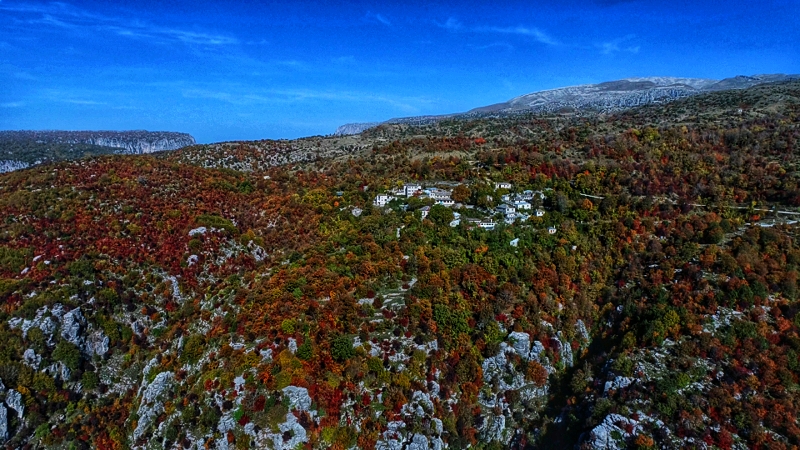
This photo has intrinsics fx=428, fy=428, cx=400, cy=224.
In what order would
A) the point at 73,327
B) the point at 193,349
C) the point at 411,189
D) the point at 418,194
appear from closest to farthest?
the point at 193,349 < the point at 73,327 < the point at 418,194 < the point at 411,189

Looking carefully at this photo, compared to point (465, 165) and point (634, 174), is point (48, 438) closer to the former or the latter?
point (465, 165)

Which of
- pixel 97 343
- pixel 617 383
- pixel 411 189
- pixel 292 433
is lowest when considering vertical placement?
pixel 617 383

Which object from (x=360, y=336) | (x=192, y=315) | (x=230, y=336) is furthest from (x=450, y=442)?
(x=192, y=315)

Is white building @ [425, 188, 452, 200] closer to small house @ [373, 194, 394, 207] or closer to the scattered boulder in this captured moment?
small house @ [373, 194, 394, 207]

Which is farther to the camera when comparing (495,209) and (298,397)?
(495,209)

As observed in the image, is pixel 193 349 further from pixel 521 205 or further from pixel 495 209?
pixel 521 205

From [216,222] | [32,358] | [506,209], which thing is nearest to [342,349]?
[32,358]

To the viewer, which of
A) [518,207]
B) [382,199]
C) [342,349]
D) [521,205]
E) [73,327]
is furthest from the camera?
[382,199]
